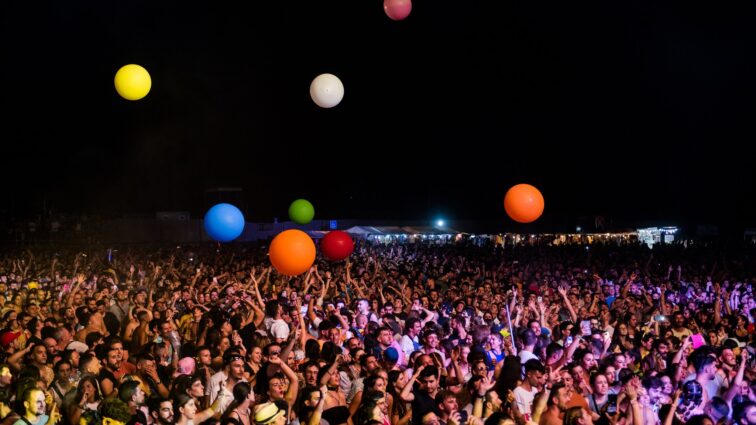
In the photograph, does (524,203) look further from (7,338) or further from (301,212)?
(7,338)

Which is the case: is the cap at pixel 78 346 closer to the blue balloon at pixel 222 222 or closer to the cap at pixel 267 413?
the blue balloon at pixel 222 222

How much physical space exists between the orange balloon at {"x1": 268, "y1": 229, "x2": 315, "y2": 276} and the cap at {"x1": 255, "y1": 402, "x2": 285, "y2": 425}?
12.3ft

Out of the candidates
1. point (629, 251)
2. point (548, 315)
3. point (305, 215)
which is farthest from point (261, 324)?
point (629, 251)

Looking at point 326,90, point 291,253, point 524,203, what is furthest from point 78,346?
point 524,203

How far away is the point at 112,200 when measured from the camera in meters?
38.2

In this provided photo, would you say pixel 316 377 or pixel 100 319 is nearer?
pixel 316 377

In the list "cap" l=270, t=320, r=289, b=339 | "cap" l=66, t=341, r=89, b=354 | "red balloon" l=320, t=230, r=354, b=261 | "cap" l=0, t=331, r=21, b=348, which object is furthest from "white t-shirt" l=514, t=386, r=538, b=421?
"red balloon" l=320, t=230, r=354, b=261

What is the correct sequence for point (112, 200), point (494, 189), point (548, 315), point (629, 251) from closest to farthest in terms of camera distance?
point (548, 315)
point (629, 251)
point (112, 200)
point (494, 189)

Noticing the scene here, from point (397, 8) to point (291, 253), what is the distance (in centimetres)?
330

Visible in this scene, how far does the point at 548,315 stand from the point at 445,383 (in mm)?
3834

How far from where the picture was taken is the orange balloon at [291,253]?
27.1 ft

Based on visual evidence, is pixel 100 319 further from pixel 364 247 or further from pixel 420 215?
pixel 420 215

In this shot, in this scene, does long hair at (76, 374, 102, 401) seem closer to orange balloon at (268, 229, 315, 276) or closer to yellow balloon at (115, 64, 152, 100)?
orange balloon at (268, 229, 315, 276)

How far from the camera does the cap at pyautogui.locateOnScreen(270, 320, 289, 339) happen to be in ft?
27.1
